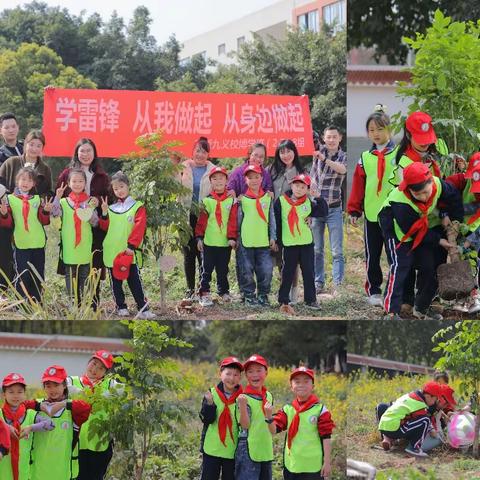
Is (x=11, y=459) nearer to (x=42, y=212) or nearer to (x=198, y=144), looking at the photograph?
(x=42, y=212)

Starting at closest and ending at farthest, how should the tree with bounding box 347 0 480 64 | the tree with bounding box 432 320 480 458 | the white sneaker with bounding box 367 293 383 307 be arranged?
the tree with bounding box 432 320 480 458 < the white sneaker with bounding box 367 293 383 307 < the tree with bounding box 347 0 480 64

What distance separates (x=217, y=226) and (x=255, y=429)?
137cm

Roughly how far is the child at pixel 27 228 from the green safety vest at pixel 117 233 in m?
0.40

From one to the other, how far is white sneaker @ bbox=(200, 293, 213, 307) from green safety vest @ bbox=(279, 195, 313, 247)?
0.63 metres

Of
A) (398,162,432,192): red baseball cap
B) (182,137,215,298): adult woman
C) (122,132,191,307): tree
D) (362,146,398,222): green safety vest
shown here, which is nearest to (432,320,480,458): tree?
(362,146,398,222): green safety vest

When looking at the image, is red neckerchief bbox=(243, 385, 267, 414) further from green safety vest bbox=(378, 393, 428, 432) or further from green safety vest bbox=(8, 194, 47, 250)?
green safety vest bbox=(8, 194, 47, 250)

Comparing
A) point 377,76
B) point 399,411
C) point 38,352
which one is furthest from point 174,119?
point 399,411

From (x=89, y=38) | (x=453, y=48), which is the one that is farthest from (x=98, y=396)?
(x=453, y=48)

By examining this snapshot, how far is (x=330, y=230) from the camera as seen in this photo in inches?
267

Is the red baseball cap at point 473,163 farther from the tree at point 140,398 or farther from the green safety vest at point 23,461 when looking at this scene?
the green safety vest at point 23,461

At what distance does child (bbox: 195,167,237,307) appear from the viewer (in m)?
6.46

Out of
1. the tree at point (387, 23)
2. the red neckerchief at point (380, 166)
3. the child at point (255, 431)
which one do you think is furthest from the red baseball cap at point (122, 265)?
the tree at point (387, 23)

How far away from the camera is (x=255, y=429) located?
5.89 m

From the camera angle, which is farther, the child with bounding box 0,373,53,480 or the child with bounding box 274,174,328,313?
the child with bounding box 274,174,328,313
